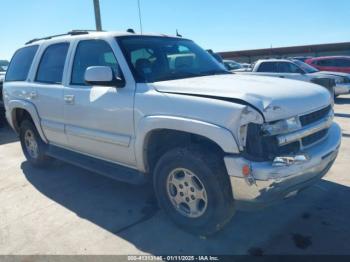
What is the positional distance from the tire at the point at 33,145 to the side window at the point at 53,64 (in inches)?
35.7

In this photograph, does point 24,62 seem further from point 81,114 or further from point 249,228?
point 249,228

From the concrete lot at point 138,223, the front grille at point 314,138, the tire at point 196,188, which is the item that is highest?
the front grille at point 314,138

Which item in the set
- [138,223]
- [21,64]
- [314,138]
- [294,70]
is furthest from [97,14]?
[314,138]

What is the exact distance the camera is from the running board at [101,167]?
3.65 m

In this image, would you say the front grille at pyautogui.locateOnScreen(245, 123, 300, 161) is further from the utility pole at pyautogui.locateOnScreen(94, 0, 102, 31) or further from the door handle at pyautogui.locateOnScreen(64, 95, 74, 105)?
the utility pole at pyautogui.locateOnScreen(94, 0, 102, 31)

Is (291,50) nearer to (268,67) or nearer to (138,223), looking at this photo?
(268,67)

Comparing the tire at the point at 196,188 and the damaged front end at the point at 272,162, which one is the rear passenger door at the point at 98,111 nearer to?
the tire at the point at 196,188

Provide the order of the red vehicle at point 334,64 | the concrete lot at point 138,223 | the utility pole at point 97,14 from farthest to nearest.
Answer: the red vehicle at point 334,64 → the utility pole at point 97,14 → the concrete lot at point 138,223

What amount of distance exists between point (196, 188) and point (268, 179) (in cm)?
72

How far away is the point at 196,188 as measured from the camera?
313cm

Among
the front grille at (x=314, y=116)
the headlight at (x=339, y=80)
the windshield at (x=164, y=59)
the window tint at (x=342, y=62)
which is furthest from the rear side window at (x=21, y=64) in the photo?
the window tint at (x=342, y=62)

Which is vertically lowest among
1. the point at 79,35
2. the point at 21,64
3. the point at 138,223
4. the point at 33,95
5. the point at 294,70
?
the point at 138,223

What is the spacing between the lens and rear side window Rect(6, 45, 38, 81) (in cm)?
533

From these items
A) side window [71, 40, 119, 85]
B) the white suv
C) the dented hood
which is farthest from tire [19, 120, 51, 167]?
the dented hood
